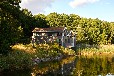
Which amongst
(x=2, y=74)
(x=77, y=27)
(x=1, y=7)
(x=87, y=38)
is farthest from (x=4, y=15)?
(x=77, y=27)

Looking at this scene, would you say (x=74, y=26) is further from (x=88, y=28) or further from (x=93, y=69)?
(x=93, y=69)

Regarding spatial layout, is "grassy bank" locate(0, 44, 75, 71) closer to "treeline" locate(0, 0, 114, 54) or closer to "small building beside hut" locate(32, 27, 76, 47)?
"treeline" locate(0, 0, 114, 54)

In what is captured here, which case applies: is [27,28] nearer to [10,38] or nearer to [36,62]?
[36,62]

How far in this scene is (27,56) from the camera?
49.8m

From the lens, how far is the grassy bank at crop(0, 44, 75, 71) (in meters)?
43.3

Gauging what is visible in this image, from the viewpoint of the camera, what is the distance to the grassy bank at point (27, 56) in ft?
142

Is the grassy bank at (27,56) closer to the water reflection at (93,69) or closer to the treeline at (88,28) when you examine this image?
the water reflection at (93,69)

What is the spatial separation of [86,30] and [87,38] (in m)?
3.99

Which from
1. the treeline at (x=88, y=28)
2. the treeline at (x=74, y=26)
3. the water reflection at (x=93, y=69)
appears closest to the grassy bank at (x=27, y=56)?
the treeline at (x=74, y=26)

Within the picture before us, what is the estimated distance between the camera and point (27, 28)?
8600 centimetres

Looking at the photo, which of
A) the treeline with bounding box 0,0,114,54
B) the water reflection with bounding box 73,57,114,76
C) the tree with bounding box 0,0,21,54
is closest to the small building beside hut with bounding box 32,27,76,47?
the treeline with bounding box 0,0,114,54

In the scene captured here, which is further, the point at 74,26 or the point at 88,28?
the point at 74,26

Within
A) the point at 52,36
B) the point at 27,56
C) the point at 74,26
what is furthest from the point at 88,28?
the point at 27,56

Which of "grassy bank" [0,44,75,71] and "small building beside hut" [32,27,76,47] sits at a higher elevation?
"small building beside hut" [32,27,76,47]
